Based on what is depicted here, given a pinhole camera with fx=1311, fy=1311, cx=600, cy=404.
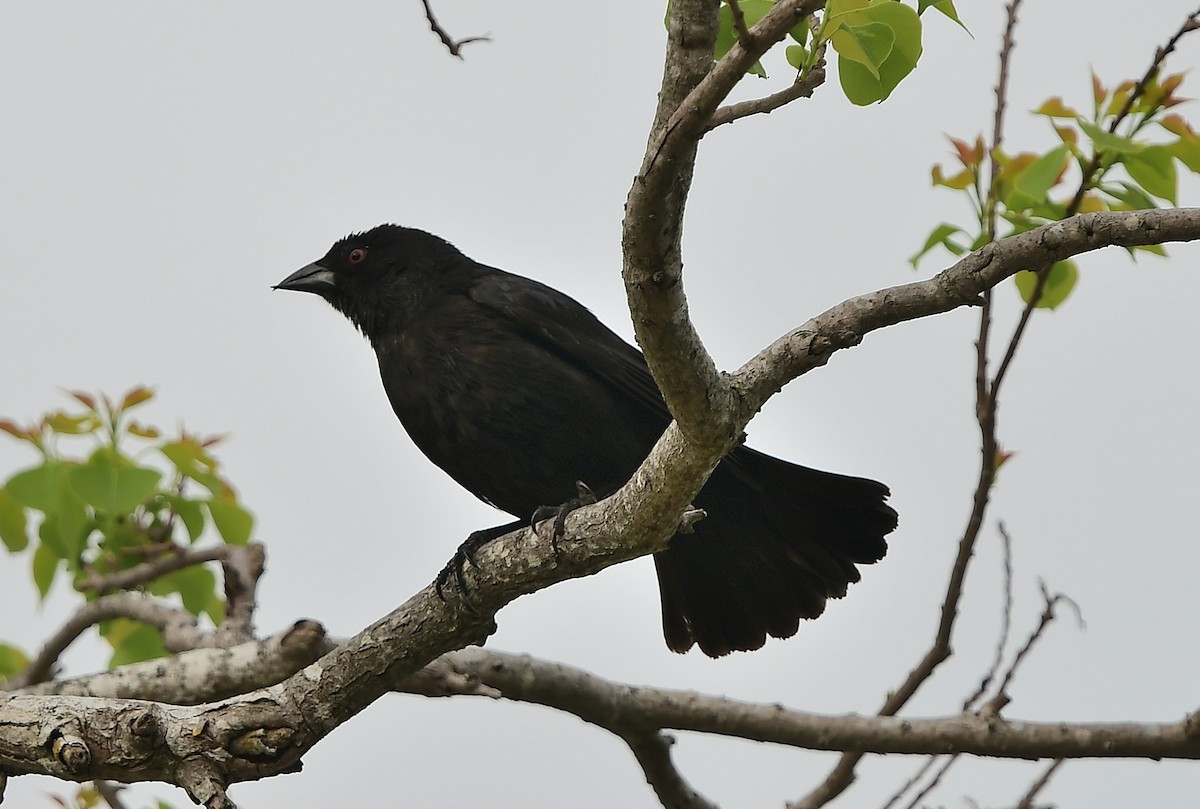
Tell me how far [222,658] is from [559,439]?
140cm

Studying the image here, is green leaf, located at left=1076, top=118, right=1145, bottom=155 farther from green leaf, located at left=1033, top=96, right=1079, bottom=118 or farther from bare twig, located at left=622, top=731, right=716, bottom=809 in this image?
bare twig, located at left=622, top=731, right=716, bottom=809

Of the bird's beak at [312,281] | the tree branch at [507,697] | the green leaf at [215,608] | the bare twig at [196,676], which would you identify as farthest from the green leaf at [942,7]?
the green leaf at [215,608]

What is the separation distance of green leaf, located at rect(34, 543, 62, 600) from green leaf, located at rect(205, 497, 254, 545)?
0.77 m

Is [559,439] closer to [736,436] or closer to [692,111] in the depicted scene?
[736,436]

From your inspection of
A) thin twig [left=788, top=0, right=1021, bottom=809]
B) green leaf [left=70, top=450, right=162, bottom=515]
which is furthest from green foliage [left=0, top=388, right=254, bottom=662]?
thin twig [left=788, top=0, right=1021, bottom=809]

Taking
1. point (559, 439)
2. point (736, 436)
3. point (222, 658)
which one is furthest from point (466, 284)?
point (736, 436)

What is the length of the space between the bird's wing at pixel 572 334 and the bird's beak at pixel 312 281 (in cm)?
87

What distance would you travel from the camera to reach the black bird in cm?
473

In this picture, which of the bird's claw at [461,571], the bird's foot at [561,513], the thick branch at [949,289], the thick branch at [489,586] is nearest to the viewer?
the thick branch at [949,289]

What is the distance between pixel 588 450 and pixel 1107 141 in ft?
6.66

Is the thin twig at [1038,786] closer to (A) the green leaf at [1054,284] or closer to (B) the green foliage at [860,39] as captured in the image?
(A) the green leaf at [1054,284]

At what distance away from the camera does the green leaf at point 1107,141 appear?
3.69 m

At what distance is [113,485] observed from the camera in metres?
4.84

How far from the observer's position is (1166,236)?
2.58 meters
